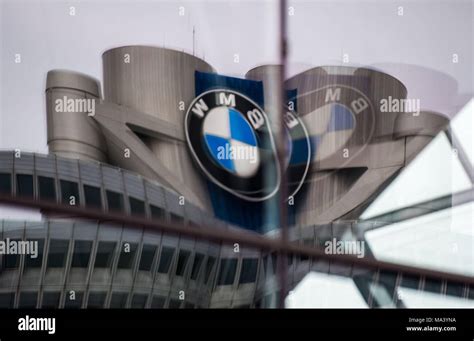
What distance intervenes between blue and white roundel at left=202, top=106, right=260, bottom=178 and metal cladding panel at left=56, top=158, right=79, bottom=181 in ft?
3.79

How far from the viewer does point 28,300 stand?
9.00 metres

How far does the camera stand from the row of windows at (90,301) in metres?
8.98

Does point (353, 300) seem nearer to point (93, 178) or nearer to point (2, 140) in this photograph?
point (93, 178)

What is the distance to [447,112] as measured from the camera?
9984 mm

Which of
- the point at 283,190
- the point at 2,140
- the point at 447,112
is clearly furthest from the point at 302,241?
the point at 2,140

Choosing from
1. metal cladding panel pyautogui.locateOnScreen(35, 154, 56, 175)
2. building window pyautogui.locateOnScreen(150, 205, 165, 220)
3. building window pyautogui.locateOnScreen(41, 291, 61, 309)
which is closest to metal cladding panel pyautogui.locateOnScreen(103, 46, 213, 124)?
metal cladding panel pyautogui.locateOnScreen(35, 154, 56, 175)

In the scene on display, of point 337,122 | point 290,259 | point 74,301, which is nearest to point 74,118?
point 74,301

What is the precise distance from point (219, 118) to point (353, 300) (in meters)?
1.97

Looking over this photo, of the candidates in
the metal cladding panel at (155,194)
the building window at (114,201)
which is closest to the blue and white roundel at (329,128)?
the metal cladding panel at (155,194)

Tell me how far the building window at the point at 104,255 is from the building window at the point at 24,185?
0.76 meters

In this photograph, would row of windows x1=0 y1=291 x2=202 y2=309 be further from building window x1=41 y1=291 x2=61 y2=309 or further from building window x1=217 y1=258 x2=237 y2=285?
building window x1=217 y1=258 x2=237 y2=285

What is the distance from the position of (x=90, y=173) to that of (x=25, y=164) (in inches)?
21.4

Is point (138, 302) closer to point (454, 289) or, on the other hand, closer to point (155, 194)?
point (155, 194)

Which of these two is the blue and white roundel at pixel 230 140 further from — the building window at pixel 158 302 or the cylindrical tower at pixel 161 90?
the building window at pixel 158 302
